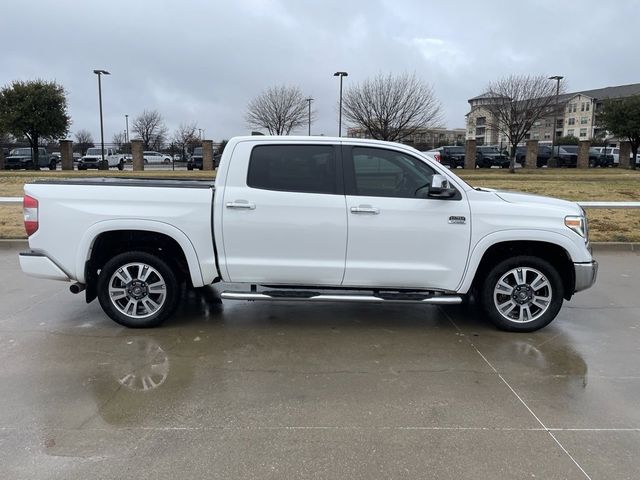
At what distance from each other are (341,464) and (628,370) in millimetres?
2852

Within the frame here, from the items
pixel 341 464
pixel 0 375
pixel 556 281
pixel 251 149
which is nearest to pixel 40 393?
pixel 0 375

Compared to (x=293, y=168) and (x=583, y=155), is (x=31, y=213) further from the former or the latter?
(x=583, y=155)

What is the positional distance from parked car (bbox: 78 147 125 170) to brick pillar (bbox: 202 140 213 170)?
7.74 meters

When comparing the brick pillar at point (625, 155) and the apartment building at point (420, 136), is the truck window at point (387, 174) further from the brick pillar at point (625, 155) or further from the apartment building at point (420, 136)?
the brick pillar at point (625, 155)

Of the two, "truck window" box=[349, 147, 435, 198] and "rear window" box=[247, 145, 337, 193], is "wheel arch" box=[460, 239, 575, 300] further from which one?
"rear window" box=[247, 145, 337, 193]

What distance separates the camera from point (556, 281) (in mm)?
5250

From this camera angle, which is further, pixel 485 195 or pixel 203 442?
pixel 485 195

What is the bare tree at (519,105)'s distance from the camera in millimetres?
33062

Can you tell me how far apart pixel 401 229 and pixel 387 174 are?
0.59 metres

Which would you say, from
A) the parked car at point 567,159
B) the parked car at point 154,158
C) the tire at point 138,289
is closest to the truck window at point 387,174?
the tire at point 138,289

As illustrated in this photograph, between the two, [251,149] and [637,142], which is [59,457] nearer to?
[251,149]

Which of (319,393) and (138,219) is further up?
(138,219)

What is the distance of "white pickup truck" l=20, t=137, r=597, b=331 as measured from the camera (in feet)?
16.7

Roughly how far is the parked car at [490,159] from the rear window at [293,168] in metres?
36.7
